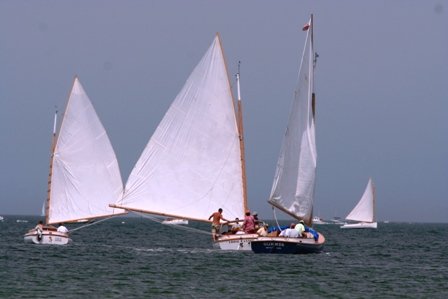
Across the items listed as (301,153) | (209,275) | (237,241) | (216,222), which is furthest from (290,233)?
→ (209,275)

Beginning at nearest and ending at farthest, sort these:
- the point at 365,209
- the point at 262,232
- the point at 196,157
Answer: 1. the point at 262,232
2. the point at 196,157
3. the point at 365,209

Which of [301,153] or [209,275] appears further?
[301,153]

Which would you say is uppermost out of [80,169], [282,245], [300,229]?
[80,169]

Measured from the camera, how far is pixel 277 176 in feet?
186

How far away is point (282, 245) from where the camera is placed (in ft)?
175

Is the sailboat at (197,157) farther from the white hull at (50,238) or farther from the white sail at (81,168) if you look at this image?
the white sail at (81,168)

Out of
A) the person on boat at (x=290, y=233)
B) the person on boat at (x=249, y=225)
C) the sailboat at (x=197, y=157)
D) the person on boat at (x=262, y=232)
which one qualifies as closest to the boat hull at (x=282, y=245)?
the person on boat at (x=290, y=233)

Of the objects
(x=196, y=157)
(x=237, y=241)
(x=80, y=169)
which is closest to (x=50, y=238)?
(x=80, y=169)

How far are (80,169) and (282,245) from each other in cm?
2628

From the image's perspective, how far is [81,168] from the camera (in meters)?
75.3

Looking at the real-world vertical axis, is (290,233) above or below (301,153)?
below

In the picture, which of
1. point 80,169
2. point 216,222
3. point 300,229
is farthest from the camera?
point 80,169

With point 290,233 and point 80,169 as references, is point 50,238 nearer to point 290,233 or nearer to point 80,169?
point 80,169

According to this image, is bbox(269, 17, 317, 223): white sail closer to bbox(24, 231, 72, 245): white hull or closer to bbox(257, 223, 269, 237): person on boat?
bbox(257, 223, 269, 237): person on boat
